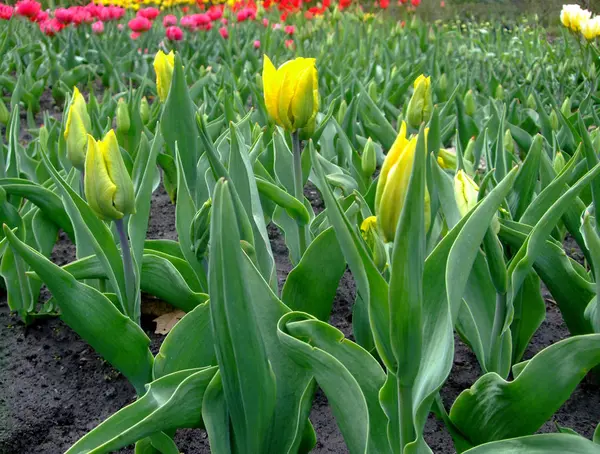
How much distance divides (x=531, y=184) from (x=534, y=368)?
1.67ft

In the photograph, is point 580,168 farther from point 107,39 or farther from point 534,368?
point 107,39

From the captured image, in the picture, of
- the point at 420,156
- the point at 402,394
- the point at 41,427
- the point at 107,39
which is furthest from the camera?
the point at 107,39

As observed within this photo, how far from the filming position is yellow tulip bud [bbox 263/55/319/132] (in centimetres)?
102

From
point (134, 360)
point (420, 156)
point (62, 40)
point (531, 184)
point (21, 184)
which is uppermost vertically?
point (420, 156)

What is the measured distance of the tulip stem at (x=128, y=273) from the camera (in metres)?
0.98

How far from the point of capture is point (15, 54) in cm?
343

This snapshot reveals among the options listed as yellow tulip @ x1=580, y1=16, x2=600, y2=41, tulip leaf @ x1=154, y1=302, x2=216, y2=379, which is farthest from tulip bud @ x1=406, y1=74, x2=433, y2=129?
yellow tulip @ x1=580, y1=16, x2=600, y2=41

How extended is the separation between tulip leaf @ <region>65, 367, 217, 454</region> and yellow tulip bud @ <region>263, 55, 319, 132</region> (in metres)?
0.46

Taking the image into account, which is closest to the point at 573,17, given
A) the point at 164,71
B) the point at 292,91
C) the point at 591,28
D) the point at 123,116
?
the point at 591,28

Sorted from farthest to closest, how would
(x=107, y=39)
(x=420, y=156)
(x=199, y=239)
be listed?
(x=107, y=39)
(x=199, y=239)
(x=420, y=156)

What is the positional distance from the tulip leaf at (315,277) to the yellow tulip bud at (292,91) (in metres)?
0.23

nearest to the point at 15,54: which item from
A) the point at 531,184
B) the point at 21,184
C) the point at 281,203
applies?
the point at 21,184

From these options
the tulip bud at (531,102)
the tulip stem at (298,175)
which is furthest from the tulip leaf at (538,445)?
the tulip bud at (531,102)

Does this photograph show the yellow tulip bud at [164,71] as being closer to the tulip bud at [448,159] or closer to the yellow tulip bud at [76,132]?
the yellow tulip bud at [76,132]
